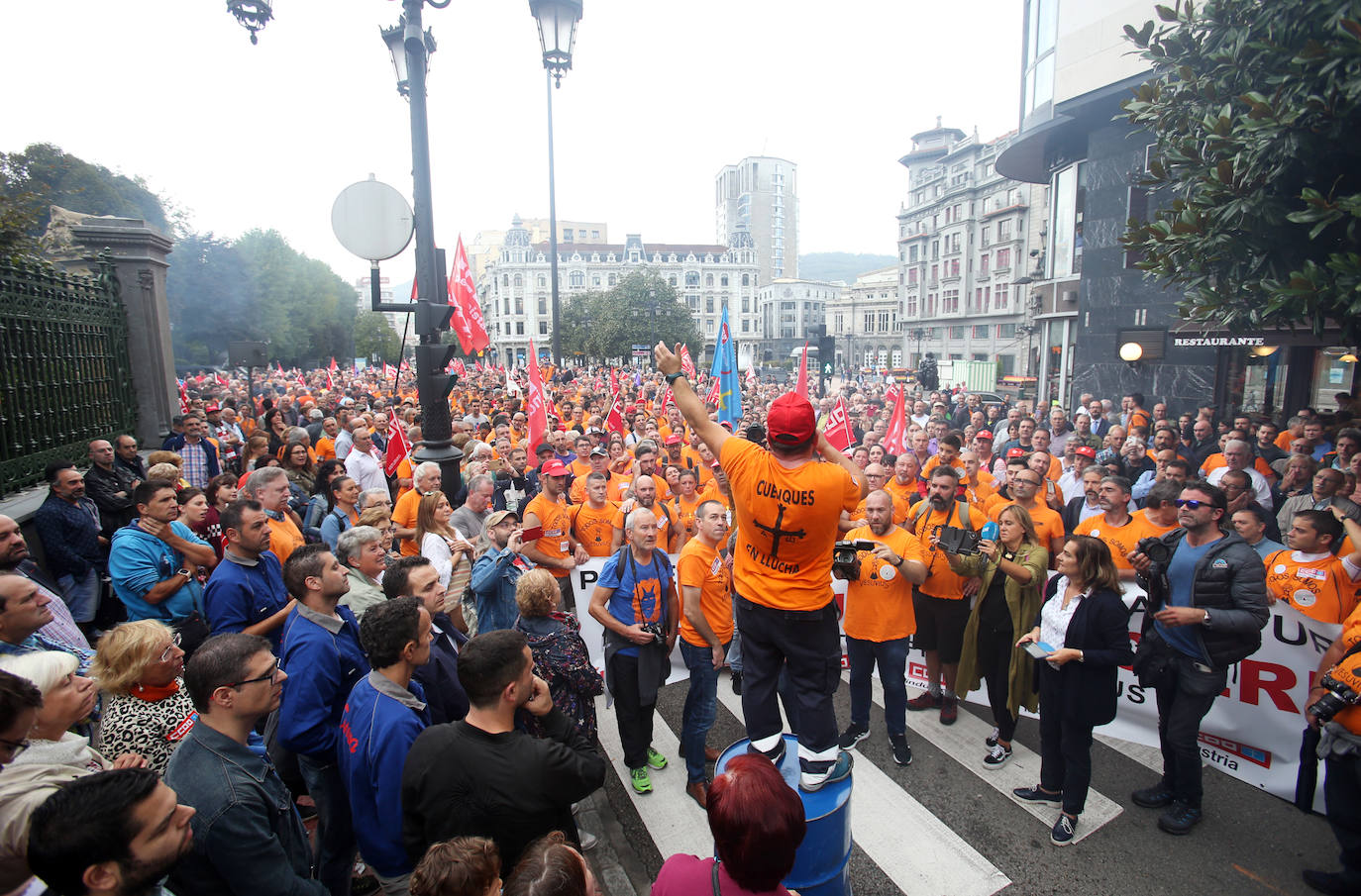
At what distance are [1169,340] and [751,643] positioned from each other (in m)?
17.4

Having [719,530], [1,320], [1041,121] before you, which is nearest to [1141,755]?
[719,530]

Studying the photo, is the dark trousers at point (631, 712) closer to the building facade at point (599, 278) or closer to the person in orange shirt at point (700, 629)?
the person in orange shirt at point (700, 629)

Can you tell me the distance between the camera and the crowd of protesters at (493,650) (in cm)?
206

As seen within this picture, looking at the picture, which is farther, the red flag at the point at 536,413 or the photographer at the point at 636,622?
the red flag at the point at 536,413

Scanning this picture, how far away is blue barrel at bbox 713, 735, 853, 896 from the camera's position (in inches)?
101

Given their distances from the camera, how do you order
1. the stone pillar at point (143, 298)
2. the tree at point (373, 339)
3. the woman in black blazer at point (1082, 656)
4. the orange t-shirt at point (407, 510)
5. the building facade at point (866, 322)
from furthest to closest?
the building facade at point (866, 322) → the tree at point (373, 339) → the stone pillar at point (143, 298) → the orange t-shirt at point (407, 510) → the woman in black blazer at point (1082, 656)

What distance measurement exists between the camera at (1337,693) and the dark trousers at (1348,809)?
226 mm

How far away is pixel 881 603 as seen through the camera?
4.86m

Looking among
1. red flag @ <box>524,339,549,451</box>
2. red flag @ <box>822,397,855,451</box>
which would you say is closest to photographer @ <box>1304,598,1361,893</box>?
red flag @ <box>822,397,855,451</box>

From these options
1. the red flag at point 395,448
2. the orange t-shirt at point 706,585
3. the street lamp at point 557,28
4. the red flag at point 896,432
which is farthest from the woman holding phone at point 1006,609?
the red flag at point 395,448

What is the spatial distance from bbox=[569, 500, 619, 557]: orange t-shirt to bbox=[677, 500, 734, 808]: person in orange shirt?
1.78 metres

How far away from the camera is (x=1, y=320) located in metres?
6.04

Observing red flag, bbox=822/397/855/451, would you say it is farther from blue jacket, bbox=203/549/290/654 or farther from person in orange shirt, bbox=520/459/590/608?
blue jacket, bbox=203/549/290/654

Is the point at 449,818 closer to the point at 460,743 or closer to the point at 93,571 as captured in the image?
the point at 460,743
